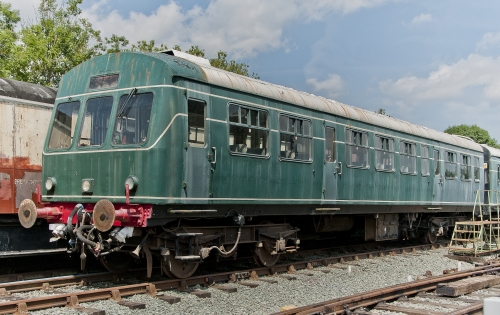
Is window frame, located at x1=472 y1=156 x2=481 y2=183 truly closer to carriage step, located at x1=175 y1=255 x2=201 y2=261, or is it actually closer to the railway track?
the railway track

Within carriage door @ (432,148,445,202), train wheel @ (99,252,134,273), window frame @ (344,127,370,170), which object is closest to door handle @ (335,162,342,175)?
window frame @ (344,127,370,170)

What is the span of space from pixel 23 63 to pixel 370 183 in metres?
13.6

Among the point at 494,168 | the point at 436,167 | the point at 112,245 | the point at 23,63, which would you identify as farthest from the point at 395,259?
the point at 23,63

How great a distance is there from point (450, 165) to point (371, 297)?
11.3m

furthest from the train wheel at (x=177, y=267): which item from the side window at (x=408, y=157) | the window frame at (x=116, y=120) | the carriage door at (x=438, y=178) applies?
the carriage door at (x=438, y=178)

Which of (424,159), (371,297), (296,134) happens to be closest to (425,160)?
(424,159)

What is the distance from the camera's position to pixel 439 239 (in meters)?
19.2

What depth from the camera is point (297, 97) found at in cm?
1118

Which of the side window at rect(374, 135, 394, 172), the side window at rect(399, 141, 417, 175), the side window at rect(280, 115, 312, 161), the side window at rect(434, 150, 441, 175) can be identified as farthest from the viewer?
the side window at rect(434, 150, 441, 175)

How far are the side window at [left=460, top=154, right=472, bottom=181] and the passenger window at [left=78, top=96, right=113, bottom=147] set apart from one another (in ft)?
45.3

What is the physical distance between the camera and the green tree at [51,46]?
789 inches

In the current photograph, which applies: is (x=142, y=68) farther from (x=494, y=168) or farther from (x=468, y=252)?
(x=494, y=168)

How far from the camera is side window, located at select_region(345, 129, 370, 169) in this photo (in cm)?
1264

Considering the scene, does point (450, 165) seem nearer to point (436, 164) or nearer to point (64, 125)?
point (436, 164)
